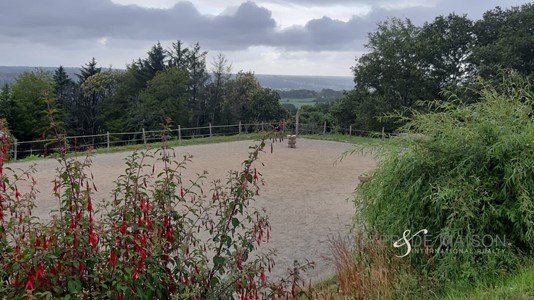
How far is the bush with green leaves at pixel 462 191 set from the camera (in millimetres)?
3326

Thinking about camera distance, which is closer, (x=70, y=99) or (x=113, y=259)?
(x=113, y=259)

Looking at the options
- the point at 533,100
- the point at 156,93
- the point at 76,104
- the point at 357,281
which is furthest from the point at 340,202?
the point at 76,104

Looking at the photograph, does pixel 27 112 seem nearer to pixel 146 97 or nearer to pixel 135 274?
pixel 146 97

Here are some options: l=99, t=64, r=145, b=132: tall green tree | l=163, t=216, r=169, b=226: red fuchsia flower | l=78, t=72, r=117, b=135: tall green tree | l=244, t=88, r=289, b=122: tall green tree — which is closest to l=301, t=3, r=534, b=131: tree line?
l=244, t=88, r=289, b=122: tall green tree

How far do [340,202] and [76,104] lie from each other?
83.3 feet

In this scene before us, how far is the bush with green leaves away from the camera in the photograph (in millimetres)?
3326

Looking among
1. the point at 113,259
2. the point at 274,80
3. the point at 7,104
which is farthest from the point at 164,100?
the point at 274,80

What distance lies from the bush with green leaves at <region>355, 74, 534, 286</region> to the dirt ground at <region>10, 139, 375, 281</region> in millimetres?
1164

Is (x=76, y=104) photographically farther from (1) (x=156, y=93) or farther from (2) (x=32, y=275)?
(2) (x=32, y=275)

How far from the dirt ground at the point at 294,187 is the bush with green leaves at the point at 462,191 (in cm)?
116

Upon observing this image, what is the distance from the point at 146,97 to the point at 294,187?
807 inches

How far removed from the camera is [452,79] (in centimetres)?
2328

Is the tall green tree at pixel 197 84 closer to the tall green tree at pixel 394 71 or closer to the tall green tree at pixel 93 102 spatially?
the tall green tree at pixel 93 102

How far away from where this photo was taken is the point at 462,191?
3.38 meters
